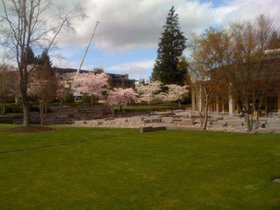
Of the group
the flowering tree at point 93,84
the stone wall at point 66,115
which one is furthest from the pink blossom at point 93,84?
the stone wall at point 66,115

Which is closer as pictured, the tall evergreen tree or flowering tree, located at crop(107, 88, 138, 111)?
flowering tree, located at crop(107, 88, 138, 111)

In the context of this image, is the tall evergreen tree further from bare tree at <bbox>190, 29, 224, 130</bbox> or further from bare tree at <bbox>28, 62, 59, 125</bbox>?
bare tree at <bbox>190, 29, 224, 130</bbox>

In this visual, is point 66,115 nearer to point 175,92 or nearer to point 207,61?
point 175,92

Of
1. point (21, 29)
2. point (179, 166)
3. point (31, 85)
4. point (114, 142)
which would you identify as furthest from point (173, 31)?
point (179, 166)

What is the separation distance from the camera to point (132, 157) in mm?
10555

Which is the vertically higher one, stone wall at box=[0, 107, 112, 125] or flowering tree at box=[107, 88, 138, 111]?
flowering tree at box=[107, 88, 138, 111]

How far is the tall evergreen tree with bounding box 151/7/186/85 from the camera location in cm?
6600

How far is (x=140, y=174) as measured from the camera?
8367 mm

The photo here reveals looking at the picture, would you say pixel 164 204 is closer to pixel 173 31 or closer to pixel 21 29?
pixel 21 29

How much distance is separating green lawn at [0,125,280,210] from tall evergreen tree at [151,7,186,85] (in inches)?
2065

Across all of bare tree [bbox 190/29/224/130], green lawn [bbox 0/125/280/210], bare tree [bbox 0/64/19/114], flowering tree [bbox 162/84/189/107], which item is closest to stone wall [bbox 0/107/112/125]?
bare tree [bbox 0/64/19/114]

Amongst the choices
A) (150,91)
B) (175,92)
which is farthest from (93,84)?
(175,92)

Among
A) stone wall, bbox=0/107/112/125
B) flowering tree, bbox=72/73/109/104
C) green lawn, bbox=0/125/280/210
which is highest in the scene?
flowering tree, bbox=72/73/109/104

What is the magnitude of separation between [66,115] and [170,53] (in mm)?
28910
